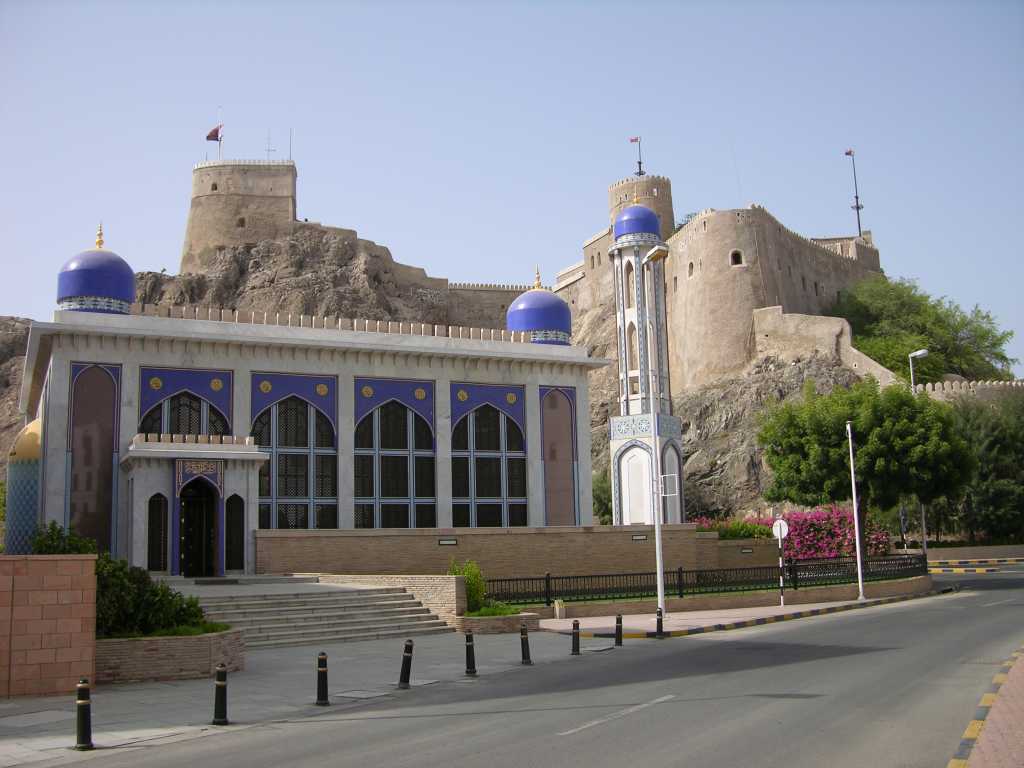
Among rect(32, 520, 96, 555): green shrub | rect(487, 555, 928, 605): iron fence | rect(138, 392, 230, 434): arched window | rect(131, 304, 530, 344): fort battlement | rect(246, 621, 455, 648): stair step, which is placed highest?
rect(131, 304, 530, 344): fort battlement

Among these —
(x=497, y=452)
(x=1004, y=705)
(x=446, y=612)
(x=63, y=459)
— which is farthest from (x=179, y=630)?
(x=497, y=452)

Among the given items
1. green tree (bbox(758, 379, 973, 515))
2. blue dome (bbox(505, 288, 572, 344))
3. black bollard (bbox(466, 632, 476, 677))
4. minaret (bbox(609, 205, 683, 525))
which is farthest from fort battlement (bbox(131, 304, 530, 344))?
black bollard (bbox(466, 632, 476, 677))

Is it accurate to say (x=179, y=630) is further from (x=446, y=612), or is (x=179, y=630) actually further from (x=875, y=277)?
(x=875, y=277)

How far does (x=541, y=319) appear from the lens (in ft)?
121

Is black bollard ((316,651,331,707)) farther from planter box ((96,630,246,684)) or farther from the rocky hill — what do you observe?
the rocky hill

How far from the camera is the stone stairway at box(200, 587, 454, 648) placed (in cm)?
1967

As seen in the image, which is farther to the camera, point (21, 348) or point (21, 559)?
point (21, 348)

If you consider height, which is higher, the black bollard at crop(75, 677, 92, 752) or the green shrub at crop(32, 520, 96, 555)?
the green shrub at crop(32, 520, 96, 555)

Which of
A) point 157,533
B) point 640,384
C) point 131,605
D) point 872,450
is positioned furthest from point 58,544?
point 872,450

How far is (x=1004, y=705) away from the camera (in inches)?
415

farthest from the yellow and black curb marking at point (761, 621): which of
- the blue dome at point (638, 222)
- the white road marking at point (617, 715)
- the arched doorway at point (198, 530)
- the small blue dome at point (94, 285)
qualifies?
the small blue dome at point (94, 285)

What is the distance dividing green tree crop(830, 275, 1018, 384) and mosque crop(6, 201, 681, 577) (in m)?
33.4

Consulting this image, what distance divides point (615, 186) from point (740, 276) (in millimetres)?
21330

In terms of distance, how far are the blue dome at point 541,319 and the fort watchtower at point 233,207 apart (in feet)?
169
